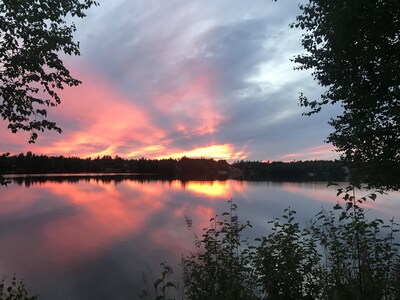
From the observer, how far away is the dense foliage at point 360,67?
8.97 metres

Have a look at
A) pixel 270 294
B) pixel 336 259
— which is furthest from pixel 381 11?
pixel 270 294

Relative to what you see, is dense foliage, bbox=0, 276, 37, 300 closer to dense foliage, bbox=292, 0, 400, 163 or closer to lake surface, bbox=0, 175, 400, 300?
lake surface, bbox=0, 175, 400, 300

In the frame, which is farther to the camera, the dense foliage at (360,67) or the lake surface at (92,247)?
the lake surface at (92,247)

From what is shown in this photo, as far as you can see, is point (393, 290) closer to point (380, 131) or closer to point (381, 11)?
point (380, 131)

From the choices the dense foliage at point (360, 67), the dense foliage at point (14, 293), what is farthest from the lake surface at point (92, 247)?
the dense foliage at point (360, 67)

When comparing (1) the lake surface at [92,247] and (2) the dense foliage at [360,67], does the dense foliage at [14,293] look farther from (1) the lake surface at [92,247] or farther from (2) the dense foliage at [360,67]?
(2) the dense foliage at [360,67]

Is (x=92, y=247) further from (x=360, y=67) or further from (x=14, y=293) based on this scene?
(x=360, y=67)

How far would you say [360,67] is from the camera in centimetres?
1055

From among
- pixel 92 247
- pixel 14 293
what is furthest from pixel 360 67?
pixel 92 247

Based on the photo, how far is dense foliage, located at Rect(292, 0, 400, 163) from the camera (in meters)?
8.97

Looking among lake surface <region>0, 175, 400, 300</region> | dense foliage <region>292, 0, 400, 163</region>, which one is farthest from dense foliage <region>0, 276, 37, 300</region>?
dense foliage <region>292, 0, 400, 163</region>

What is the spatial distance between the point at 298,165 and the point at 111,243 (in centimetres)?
16780

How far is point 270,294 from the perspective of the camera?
23.2ft

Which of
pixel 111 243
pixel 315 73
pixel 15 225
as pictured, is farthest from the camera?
pixel 15 225
